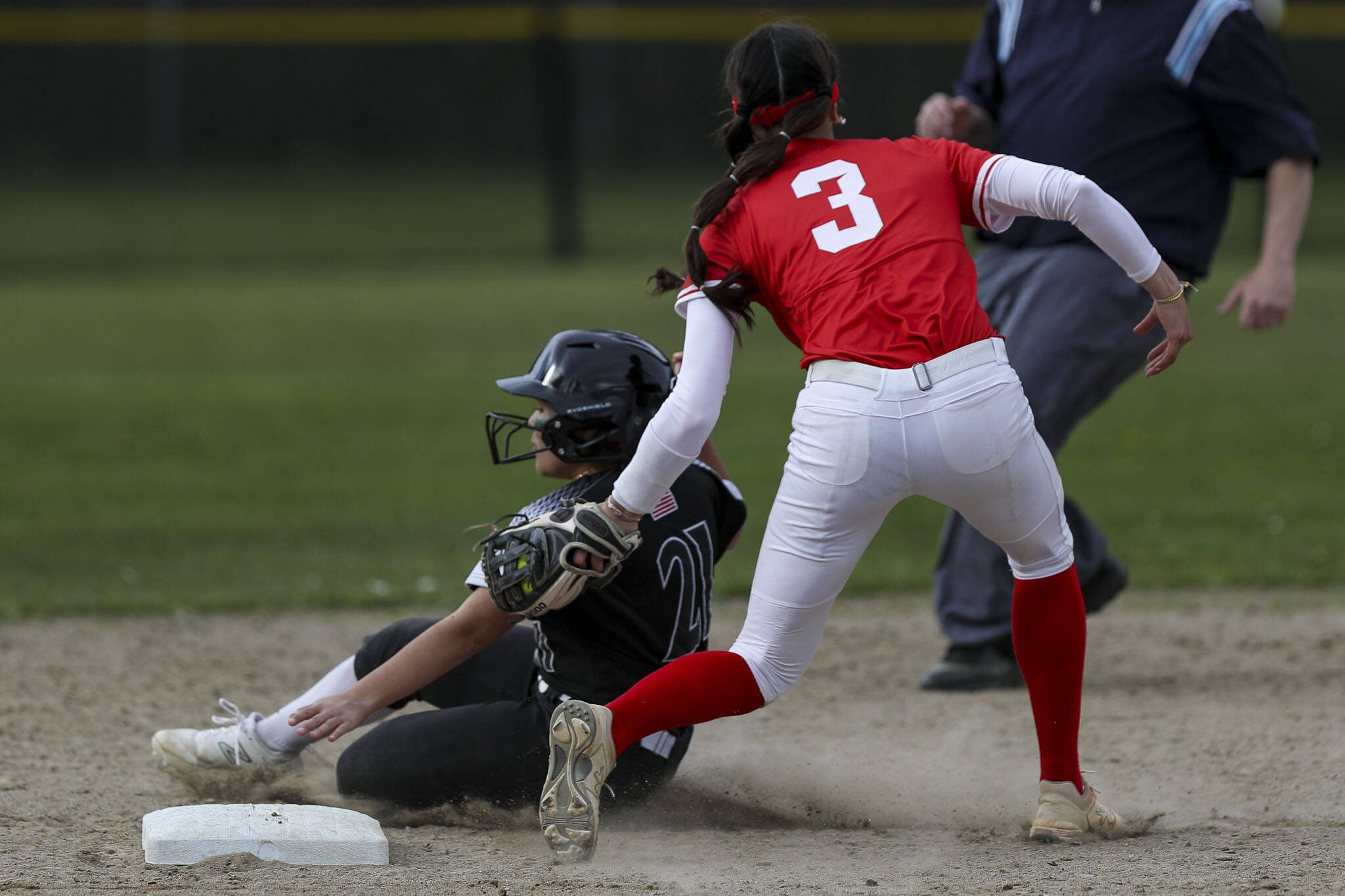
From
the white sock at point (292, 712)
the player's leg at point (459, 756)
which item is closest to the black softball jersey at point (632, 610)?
the player's leg at point (459, 756)

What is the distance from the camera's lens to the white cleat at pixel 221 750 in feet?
11.6

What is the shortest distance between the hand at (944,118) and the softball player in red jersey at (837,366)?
147 centimetres

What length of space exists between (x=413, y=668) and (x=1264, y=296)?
2386mm

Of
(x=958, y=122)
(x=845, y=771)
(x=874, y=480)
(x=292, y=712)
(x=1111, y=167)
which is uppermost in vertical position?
(x=958, y=122)

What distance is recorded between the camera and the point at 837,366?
2.97 m

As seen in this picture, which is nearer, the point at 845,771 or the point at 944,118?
the point at 845,771

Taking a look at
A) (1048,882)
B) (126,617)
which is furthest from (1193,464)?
(1048,882)

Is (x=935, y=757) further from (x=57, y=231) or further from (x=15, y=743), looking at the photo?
(x=57, y=231)

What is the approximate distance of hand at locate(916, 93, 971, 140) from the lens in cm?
457

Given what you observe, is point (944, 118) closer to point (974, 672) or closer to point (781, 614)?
point (974, 672)

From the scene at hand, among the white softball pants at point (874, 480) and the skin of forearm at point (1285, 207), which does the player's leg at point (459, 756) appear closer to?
the white softball pants at point (874, 480)

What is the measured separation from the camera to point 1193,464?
816cm

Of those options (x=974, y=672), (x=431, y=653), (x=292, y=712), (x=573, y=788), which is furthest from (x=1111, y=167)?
(x=292, y=712)

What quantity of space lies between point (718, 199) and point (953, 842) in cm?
134
